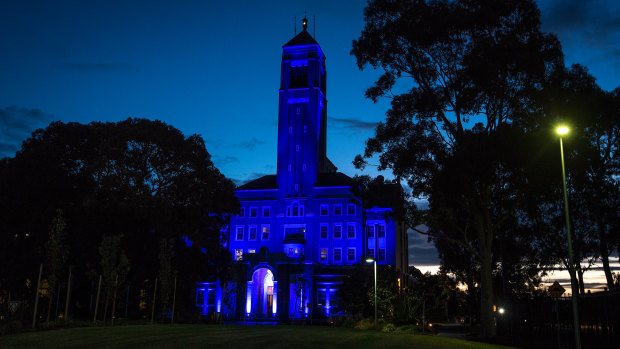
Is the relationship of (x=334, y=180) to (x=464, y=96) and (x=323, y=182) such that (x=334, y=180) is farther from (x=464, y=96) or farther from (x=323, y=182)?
(x=464, y=96)

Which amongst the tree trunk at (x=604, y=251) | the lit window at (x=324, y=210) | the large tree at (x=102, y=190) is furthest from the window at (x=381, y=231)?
the tree trunk at (x=604, y=251)

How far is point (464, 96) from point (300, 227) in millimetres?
50181

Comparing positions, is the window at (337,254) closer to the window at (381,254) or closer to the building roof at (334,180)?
the window at (381,254)

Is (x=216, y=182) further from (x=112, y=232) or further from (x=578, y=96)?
(x=578, y=96)

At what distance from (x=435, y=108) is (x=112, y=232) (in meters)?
29.5

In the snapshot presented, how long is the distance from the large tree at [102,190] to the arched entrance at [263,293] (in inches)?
883

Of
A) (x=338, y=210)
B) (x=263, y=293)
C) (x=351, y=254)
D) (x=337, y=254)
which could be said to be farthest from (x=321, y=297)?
(x=338, y=210)

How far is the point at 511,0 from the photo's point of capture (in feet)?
108

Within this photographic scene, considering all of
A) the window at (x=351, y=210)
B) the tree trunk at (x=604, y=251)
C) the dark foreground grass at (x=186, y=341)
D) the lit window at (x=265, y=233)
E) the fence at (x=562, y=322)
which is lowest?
the dark foreground grass at (x=186, y=341)

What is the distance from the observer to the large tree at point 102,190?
147ft

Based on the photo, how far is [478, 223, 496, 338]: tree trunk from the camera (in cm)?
3181

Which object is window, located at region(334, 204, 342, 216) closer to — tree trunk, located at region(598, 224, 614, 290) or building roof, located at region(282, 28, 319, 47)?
building roof, located at region(282, 28, 319, 47)

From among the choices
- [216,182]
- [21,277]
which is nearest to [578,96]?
[216,182]

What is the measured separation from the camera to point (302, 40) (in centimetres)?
8819
